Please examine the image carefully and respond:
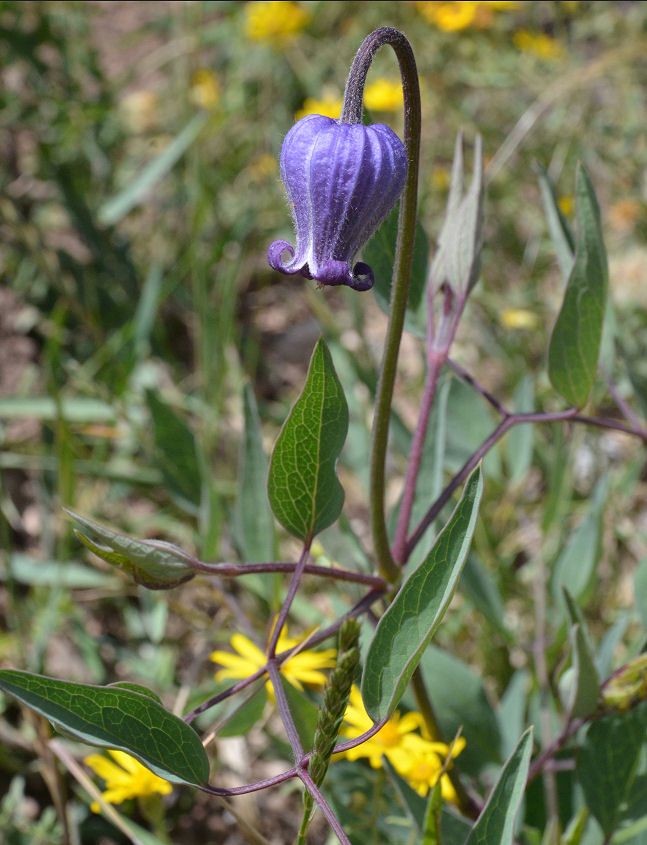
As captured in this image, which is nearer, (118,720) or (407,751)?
(118,720)

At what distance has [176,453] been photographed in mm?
1601

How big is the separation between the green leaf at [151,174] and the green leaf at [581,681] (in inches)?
75.3

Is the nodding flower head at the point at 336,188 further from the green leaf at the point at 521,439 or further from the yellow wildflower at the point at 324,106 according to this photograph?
the yellow wildflower at the point at 324,106

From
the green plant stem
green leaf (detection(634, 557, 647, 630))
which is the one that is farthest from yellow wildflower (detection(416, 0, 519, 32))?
the green plant stem

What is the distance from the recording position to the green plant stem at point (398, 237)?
87 centimetres

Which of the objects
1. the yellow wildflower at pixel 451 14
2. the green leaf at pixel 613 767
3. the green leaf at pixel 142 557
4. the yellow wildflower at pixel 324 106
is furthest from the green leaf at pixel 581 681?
the yellow wildflower at pixel 451 14

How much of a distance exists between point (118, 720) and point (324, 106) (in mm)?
2784

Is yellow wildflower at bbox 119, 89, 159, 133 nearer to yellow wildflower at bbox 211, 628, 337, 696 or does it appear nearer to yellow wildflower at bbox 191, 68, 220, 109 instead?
yellow wildflower at bbox 191, 68, 220, 109

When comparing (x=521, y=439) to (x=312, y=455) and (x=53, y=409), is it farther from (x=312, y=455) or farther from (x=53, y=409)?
(x=53, y=409)

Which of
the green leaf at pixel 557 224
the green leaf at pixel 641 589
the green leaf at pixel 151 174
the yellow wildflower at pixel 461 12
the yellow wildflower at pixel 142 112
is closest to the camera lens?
the green leaf at pixel 557 224

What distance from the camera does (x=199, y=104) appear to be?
12.0 ft

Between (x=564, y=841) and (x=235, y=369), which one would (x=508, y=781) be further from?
(x=235, y=369)

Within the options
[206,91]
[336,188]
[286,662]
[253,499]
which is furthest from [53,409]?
[206,91]

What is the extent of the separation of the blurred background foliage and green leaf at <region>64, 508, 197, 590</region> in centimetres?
45
